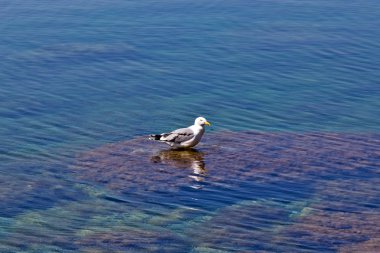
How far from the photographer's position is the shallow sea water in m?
23.1

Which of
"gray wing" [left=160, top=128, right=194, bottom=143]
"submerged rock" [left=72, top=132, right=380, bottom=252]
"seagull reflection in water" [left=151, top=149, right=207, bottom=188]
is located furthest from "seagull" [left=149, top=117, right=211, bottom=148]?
"submerged rock" [left=72, top=132, right=380, bottom=252]

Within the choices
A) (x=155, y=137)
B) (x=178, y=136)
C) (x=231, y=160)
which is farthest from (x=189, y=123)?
(x=231, y=160)

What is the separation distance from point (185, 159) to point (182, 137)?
2.68 feet

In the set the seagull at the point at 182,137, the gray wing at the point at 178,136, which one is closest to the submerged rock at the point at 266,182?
the seagull at the point at 182,137

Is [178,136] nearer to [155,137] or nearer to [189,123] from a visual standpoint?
[155,137]

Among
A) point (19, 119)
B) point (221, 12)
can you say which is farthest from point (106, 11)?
point (19, 119)

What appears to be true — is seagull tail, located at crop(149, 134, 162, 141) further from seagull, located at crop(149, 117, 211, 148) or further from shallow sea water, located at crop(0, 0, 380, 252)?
shallow sea water, located at crop(0, 0, 380, 252)

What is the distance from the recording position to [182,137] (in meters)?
29.5

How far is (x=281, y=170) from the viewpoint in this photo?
27750 millimetres

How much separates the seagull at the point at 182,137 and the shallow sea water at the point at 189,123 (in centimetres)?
44

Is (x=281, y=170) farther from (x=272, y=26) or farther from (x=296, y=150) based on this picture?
(x=272, y=26)

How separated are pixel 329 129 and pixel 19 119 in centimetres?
1208

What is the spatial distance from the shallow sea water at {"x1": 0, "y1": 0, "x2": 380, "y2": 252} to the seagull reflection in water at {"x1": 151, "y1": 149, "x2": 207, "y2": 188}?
0.28 feet

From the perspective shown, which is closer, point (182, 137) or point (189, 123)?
point (182, 137)
